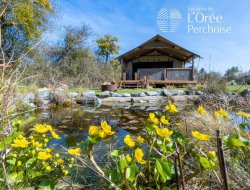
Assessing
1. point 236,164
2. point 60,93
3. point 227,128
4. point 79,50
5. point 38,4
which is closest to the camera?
point 236,164

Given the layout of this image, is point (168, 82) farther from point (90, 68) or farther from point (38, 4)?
point (38, 4)

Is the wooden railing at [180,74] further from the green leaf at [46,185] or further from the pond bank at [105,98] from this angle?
the green leaf at [46,185]

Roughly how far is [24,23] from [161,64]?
36.8ft

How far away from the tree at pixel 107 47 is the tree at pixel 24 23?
51.9 feet

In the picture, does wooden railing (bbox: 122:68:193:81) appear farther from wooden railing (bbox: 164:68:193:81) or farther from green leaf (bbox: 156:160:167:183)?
green leaf (bbox: 156:160:167:183)

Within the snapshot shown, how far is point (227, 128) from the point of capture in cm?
210

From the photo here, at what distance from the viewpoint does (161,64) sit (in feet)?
59.0

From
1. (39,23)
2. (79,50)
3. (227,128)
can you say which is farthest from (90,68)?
(227,128)

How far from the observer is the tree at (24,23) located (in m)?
11.4

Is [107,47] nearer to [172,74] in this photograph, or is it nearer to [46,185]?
[172,74]

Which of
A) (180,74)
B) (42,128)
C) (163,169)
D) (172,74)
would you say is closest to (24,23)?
(172,74)

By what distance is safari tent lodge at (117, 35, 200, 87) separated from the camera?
14852 mm

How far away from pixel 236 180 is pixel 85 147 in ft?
3.12

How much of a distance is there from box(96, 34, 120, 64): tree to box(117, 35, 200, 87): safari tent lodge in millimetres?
12167
